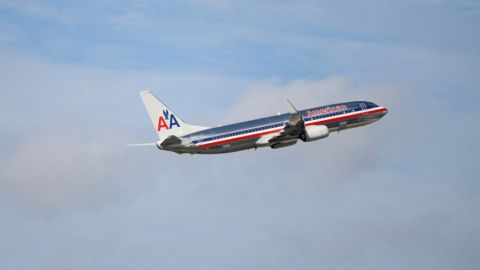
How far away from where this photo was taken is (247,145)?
337 feet

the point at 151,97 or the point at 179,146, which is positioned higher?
the point at 151,97

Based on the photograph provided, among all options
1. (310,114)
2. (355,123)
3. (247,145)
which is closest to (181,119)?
(247,145)

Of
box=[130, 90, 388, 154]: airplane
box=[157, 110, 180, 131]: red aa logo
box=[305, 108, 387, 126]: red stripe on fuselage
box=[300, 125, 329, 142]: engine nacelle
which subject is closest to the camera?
box=[130, 90, 388, 154]: airplane

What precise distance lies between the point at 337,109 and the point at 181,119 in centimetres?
2368

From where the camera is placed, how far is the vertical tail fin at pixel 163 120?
102375 millimetres

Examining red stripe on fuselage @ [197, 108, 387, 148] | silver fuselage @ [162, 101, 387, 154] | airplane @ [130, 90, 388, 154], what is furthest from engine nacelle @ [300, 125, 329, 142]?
red stripe on fuselage @ [197, 108, 387, 148]

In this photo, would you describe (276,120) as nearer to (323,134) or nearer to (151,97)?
(323,134)

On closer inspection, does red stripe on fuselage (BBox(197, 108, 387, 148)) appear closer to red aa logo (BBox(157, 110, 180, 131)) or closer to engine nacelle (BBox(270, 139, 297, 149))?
engine nacelle (BBox(270, 139, 297, 149))

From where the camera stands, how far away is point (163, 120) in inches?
4065

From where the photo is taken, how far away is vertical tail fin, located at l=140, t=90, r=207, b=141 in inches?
4031

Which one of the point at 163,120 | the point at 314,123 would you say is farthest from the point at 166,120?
the point at 314,123

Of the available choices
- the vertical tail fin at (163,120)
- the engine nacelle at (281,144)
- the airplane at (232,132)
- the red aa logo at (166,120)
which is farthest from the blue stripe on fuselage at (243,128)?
the red aa logo at (166,120)

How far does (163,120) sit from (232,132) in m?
9.93

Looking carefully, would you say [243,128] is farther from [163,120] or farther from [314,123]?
[314,123]
